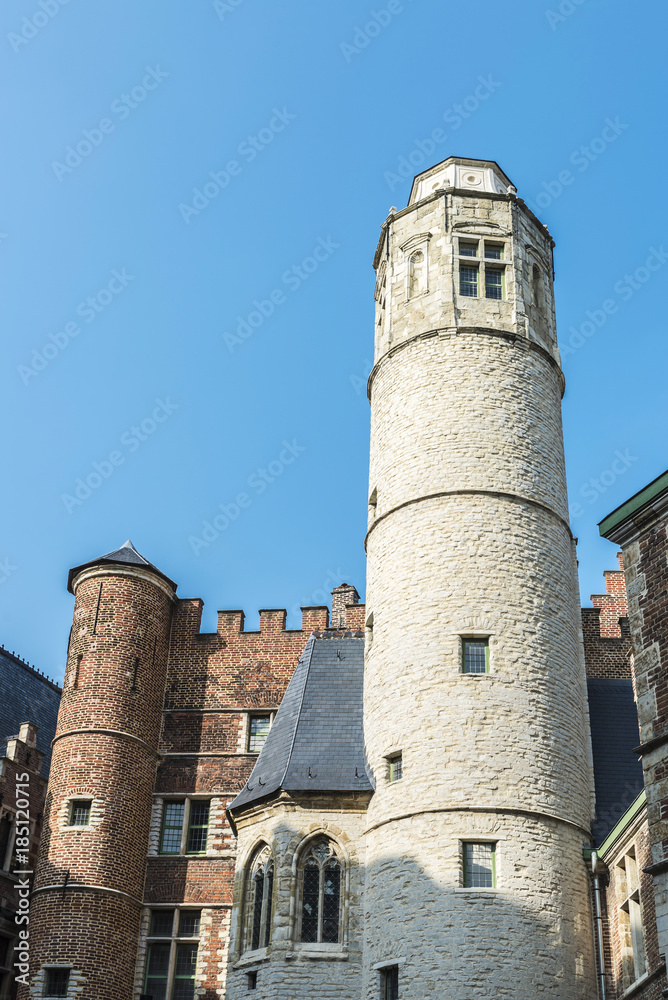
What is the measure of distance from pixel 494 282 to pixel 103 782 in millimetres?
14017

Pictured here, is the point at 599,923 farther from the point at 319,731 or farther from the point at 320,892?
the point at 319,731

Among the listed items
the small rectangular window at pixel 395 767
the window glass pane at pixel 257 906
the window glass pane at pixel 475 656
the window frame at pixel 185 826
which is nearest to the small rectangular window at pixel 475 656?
the window glass pane at pixel 475 656

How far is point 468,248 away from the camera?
2670 cm

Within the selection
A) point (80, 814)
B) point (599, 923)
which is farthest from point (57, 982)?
point (599, 923)

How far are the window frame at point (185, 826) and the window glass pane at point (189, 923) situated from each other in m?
1.16

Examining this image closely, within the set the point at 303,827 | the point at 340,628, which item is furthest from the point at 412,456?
the point at 303,827

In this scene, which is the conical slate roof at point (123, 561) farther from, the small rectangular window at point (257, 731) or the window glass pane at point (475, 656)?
the window glass pane at point (475, 656)

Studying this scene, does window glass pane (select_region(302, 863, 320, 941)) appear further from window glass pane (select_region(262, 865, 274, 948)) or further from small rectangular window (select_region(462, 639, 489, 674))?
small rectangular window (select_region(462, 639, 489, 674))

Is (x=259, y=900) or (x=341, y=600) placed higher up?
(x=341, y=600)

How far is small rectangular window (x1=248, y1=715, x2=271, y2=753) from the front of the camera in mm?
26531

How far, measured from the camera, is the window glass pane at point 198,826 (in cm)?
2542

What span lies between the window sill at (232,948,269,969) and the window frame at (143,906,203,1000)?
3.37 meters

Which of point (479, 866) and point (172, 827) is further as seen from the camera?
point (172, 827)

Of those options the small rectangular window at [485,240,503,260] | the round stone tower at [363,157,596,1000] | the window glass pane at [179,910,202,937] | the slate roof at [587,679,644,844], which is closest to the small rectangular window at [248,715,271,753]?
the window glass pane at [179,910,202,937]
